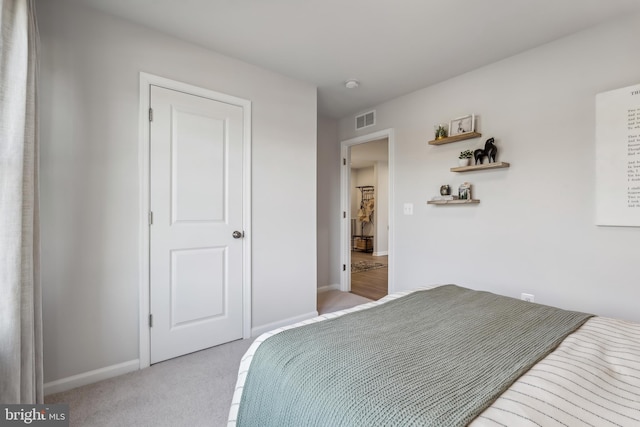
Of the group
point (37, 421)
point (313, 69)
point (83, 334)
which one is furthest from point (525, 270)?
point (83, 334)

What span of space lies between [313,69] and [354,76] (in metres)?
0.42

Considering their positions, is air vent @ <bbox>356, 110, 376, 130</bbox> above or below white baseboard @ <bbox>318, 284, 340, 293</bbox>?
above

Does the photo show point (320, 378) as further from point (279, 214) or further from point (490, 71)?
point (490, 71)

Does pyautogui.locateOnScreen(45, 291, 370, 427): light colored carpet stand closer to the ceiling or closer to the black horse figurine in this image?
the ceiling

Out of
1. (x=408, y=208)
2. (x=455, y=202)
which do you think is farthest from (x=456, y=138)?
(x=408, y=208)

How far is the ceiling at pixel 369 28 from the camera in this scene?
182 centimetres

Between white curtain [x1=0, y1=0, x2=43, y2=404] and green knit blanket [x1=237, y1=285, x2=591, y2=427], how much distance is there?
1.02 metres

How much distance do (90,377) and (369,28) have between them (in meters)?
3.06

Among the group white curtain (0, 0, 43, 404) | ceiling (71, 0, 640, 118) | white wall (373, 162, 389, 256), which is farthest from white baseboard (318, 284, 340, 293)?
white wall (373, 162, 389, 256)

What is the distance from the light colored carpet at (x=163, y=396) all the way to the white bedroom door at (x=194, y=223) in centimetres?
19

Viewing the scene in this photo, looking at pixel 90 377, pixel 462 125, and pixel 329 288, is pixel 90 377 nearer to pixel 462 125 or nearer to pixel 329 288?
pixel 329 288

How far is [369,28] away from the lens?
2047 millimetres

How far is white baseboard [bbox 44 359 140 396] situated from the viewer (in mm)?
1750

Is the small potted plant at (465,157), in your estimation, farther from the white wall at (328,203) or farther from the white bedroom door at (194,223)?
the white bedroom door at (194,223)
